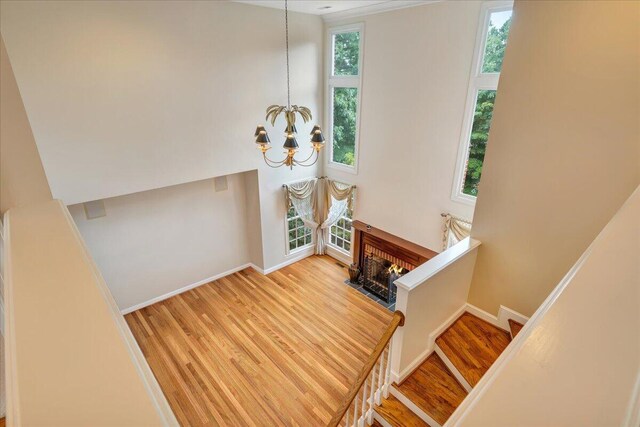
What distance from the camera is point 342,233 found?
7.40 metres

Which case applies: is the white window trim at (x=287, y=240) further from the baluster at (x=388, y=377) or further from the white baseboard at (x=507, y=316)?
the white baseboard at (x=507, y=316)

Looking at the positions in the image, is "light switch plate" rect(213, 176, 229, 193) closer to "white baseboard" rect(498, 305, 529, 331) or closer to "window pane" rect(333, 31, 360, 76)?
"window pane" rect(333, 31, 360, 76)

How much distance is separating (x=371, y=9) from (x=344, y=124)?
2.03 metres

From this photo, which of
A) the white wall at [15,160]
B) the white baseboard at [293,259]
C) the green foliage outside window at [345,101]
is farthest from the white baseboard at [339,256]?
the white wall at [15,160]

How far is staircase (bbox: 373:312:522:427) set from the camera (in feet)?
8.64

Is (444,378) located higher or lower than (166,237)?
higher

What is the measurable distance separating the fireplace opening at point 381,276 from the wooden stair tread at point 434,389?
3.20m

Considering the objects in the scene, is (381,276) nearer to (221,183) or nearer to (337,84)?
(221,183)

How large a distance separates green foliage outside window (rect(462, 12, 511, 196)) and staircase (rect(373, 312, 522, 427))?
215 centimetres

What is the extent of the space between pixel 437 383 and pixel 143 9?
553 cm

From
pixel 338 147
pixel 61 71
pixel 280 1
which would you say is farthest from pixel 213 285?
pixel 280 1

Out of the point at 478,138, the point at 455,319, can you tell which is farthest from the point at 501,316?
the point at 478,138

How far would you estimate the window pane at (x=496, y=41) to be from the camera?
156 inches

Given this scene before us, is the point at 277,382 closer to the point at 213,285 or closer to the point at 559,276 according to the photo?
the point at 213,285
